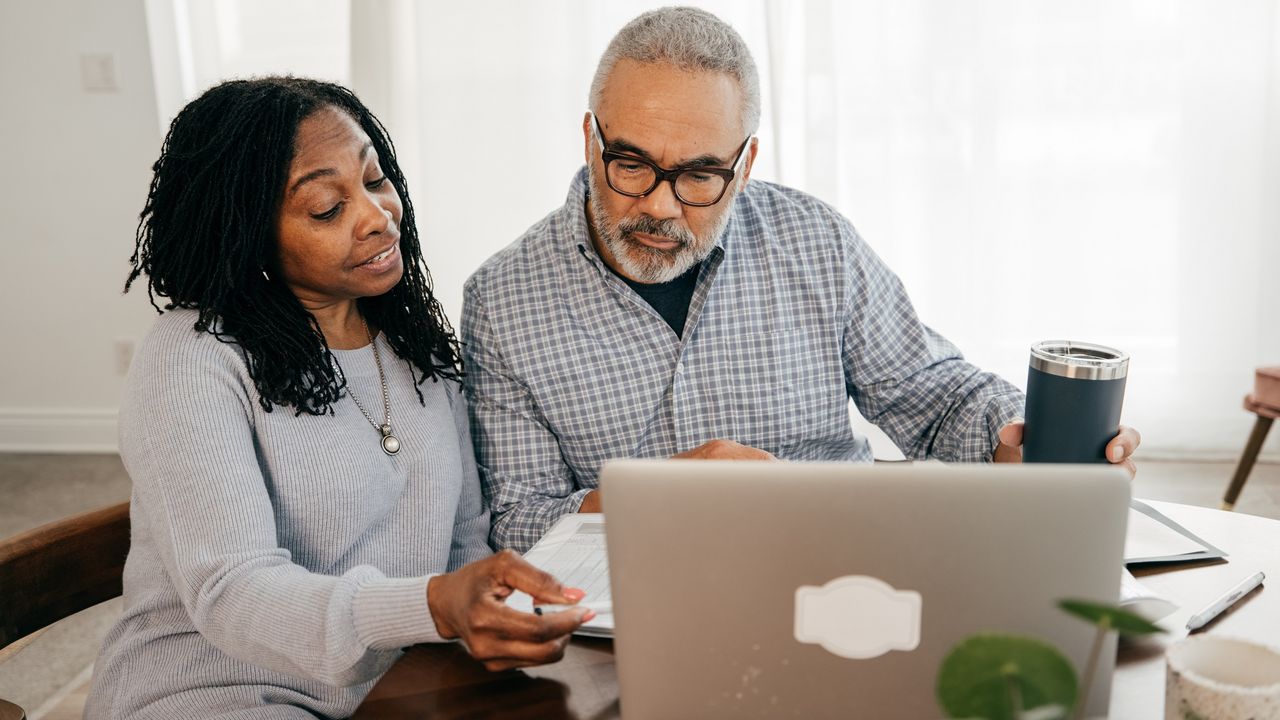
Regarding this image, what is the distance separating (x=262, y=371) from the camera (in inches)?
44.4

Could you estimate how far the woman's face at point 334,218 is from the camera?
3.95 feet

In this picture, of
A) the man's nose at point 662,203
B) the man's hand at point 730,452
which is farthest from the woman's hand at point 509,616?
the man's nose at point 662,203

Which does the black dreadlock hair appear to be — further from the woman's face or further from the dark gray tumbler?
the dark gray tumbler

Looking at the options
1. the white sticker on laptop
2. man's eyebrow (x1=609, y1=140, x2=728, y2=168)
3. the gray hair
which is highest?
the gray hair

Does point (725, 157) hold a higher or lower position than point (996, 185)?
higher

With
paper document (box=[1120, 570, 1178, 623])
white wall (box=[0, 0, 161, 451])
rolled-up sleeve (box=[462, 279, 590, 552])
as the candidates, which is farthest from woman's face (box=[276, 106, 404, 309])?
white wall (box=[0, 0, 161, 451])

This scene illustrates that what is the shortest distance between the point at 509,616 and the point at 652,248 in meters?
0.80

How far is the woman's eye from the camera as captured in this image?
3.96ft

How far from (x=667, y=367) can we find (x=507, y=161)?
196 cm

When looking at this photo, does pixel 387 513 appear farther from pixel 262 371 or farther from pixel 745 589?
pixel 745 589

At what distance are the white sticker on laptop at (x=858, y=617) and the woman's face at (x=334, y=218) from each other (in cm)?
76

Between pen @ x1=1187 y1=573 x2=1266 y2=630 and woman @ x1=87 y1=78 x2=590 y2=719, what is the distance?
23.3 inches

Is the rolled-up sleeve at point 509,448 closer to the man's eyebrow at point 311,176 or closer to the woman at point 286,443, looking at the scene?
the woman at point 286,443

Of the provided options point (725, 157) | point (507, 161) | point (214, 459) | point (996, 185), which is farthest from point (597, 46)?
point (214, 459)
